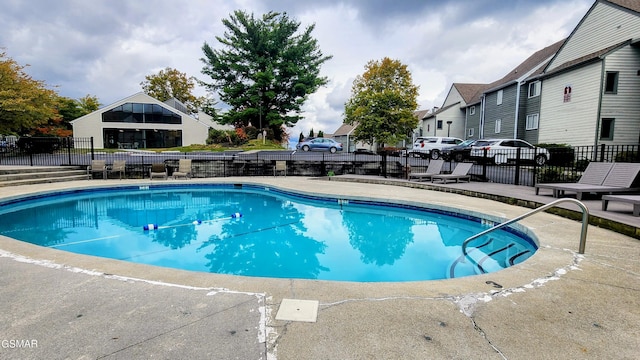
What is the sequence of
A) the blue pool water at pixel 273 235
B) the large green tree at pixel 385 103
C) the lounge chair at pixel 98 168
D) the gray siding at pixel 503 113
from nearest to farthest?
the blue pool water at pixel 273 235 → the lounge chair at pixel 98 168 → the gray siding at pixel 503 113 → the large green tree at pixel 385 103

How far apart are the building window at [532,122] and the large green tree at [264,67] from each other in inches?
734

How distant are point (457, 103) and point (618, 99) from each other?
1726 cm

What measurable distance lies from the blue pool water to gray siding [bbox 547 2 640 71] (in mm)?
14711

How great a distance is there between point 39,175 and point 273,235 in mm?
11634

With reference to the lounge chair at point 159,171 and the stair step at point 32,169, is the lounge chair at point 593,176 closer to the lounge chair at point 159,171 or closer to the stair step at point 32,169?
the lounge chair at point 159,171

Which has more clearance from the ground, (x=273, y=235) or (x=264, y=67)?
(x=264, y=67)

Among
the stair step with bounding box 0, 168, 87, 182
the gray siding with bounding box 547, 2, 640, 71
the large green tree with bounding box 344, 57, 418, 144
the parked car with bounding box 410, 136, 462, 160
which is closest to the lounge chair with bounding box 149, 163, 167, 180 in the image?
the stair step with bounding box 0, 168, 87, 182

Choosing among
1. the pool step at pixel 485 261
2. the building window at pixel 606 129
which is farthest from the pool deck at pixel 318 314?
the building window at pixel 606 129

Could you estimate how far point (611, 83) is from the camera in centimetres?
1403

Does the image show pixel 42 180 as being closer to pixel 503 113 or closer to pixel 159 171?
pixel 159 171

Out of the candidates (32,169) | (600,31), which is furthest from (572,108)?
(32,169)

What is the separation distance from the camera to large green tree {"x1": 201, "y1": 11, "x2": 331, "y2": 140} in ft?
98.9

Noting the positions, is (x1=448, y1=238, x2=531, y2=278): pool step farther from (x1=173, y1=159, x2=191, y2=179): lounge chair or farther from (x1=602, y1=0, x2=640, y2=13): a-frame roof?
(x1=602, y1=0, x2=640, y2=13): a-frame roof

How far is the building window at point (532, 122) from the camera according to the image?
63.0ft
